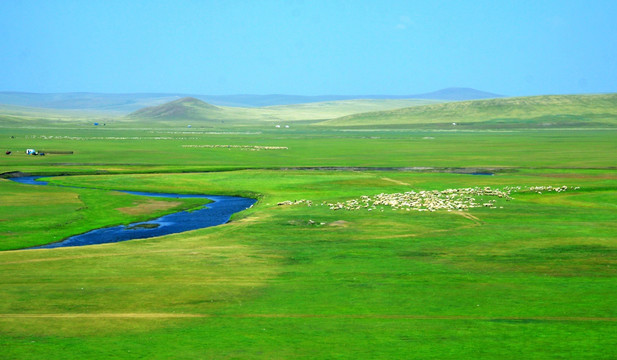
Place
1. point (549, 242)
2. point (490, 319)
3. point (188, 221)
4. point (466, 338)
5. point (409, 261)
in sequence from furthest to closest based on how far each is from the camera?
1. point (188, 221)
2. point (549, 242)
3. point (409, 261)
4. point (490, 319)
5. point (466, 338)

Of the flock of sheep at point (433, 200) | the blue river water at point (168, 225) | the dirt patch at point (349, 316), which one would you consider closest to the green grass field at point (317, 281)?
the dirt patch at point (349, 316)

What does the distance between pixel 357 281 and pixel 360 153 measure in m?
85.9

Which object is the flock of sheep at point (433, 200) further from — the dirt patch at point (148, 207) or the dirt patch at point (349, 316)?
the dirt patch at point (349, 316)

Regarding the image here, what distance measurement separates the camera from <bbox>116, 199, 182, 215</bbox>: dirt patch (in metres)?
54.0

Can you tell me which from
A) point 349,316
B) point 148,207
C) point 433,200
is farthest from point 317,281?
point 148,207

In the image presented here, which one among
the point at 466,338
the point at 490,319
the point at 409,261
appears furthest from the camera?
the point at 409,261

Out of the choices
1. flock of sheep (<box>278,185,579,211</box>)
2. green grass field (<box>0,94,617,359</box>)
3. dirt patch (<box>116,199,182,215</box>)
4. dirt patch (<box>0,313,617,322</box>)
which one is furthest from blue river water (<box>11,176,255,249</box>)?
dirt patch (<box>0,313,617,322</box>)

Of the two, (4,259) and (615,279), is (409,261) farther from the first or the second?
(4,259)

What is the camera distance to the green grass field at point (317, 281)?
23109 mm

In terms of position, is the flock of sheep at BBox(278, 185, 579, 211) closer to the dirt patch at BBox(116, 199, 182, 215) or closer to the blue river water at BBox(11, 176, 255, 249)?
the blue river water at BBox(11, 176, 255, 249)

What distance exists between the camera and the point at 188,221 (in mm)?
50375

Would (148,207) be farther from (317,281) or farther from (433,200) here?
(317,281)

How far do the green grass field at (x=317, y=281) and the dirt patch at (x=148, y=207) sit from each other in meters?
0.22

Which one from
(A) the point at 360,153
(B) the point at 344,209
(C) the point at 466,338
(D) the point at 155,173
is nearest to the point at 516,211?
(B) the point at 344,209
